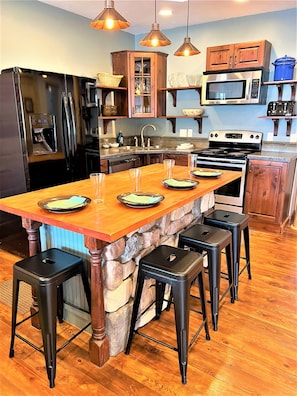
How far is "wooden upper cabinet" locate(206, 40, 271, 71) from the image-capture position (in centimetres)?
379

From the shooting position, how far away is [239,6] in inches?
146

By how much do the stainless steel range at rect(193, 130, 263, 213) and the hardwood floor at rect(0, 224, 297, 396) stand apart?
5.79 feet

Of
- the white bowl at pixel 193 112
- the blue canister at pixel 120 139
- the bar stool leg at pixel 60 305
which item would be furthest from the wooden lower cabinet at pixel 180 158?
the bar stool leg at pixel 60 305

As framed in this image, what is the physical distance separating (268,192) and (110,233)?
289cm

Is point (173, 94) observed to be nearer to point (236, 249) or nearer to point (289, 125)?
point (289, 125)

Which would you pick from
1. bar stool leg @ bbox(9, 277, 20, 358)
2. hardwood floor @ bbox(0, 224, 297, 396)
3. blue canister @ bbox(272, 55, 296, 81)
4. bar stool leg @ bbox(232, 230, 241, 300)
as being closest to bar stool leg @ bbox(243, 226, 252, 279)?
bar stool leg @ bbox(232, 230, 241, 300)

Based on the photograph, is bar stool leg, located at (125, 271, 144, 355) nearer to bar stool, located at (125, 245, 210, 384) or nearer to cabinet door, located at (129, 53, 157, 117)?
bar stool, located at (125, 245, 210, 384)

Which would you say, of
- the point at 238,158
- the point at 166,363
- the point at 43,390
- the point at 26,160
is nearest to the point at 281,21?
the point at 238,158

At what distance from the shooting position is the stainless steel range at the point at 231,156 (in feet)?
12.6

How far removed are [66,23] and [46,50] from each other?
0.51 meters

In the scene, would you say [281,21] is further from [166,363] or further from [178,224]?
[166,363]

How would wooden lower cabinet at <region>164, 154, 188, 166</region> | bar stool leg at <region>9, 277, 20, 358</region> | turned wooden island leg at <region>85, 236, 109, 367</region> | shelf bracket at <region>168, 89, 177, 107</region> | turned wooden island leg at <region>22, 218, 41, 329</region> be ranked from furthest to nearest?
shelf bracket at <region>168, 89, 177, 107</region>
wooden lower cabinet at <region>164, 154, 188, 166</region>
turned wooden island leg at <region>22, 218, 41, 329</region>
bar stool leg at <region>9, 277, 20, 358</region>
turned wooden island leg at <region>85, 236, 109, 367</region>

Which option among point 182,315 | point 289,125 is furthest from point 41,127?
point 289,125

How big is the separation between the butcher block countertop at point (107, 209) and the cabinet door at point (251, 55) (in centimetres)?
227
